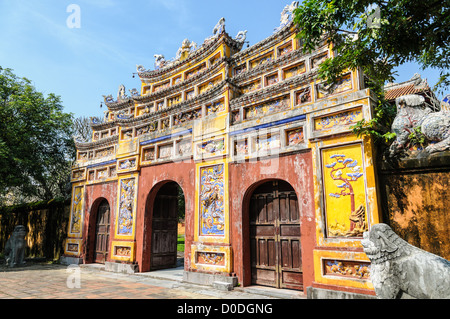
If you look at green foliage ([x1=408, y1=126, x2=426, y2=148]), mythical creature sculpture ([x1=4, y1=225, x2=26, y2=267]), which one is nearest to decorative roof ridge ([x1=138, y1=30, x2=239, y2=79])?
green foliage ([x1=408, y1=126, x2=426, y2=148])

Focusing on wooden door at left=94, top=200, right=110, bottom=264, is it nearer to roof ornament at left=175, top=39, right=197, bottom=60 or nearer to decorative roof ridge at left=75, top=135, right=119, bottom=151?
decorative roof ridge at left=75, top=135, right=119, bottom=151

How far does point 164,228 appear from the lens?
992 centimetres

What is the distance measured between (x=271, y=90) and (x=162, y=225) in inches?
224

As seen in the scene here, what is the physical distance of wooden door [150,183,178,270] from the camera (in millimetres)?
9625

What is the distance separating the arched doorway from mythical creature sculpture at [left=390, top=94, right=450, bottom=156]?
686 cm

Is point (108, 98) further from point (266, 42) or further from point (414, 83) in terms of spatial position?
point (414, 83)

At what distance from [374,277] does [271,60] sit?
5850 millimetres

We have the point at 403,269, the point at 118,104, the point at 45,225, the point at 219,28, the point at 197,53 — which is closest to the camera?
the point at 403,269

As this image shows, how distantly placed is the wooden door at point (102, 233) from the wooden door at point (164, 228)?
8.35 feet

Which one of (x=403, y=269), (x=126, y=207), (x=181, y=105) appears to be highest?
(x=181, y=105)

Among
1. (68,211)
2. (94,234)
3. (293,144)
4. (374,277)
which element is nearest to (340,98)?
(293,144)

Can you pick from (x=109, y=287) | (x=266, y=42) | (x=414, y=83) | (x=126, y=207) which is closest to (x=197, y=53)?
(x=266, y=42)

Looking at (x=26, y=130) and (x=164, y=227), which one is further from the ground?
(x=26, y=130)

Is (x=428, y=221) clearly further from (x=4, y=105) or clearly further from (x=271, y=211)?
(x=4, y=105)
